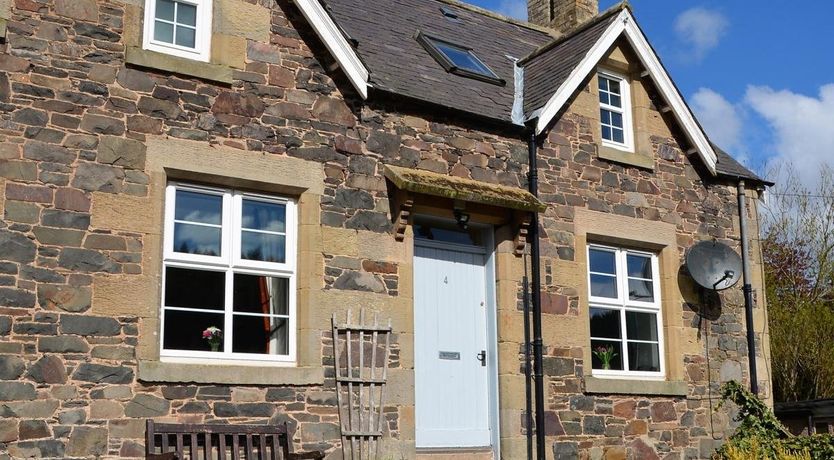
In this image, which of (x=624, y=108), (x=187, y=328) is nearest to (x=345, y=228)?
(x=187, y=328)

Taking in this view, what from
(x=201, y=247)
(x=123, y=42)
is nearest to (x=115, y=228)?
(x=201, y=247)

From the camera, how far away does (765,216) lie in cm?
2433

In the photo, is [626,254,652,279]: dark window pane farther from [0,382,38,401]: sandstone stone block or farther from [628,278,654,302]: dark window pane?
[0,382,38,401]: sandstone stone block

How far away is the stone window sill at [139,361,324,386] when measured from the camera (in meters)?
8.73

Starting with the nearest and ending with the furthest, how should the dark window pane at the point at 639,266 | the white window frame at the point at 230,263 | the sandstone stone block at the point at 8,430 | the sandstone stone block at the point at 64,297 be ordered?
the sandstone stone block at the point at 8,430, the sandstone stone block at the point at 64,297, the white window frame at the point at 230,263, the dark window pane at the point at 639,266

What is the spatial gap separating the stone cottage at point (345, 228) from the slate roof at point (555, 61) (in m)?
0.06

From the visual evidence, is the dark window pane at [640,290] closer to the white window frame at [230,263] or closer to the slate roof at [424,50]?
the slate roof at [424,50]

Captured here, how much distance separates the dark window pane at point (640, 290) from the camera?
12.6 metres

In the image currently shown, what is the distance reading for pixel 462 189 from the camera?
35.1ft

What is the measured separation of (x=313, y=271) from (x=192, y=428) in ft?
6.49

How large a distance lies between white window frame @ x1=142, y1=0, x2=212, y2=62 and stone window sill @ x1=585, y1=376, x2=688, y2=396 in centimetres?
574

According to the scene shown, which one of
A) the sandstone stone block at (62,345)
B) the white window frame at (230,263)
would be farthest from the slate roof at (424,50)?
the sandstone stone block at (62,345)

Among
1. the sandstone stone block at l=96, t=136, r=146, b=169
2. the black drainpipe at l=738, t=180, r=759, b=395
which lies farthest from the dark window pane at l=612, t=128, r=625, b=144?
the sandstone stone block at l=96, t=136, r=146, b=169

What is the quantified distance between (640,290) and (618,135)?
2107 mm
